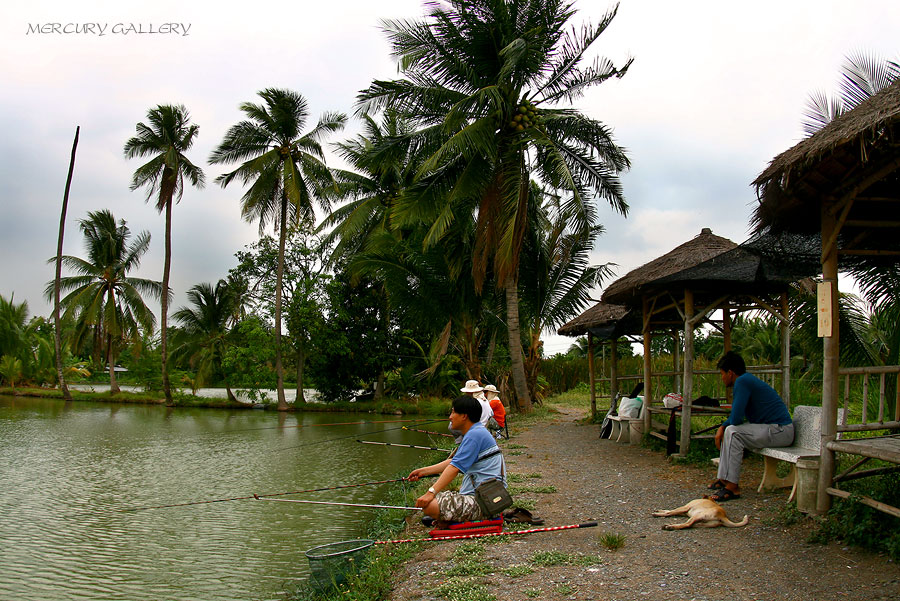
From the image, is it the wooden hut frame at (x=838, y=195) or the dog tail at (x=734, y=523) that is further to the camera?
the dog tail at (x=734, y=523)

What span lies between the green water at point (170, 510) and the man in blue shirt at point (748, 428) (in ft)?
12.1

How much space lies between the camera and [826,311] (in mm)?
5156

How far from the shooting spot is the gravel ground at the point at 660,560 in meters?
3.93

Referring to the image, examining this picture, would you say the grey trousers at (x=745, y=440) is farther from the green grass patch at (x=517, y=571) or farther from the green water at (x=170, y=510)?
the green water at (x=170, y=510)

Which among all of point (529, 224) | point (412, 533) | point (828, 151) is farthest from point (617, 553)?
point (529, 224)

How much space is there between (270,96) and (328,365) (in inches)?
417

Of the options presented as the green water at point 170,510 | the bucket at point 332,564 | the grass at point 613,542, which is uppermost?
the grass at point 613,542

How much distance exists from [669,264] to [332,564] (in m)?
6.53

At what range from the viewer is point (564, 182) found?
14.7m

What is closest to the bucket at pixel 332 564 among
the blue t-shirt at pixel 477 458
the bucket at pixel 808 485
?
the blue t-shirt at pixel 477 458

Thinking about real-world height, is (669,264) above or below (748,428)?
above

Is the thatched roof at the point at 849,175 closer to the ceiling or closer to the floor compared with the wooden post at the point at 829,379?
closer to the ceiling

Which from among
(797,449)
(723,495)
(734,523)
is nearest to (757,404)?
(797,449)

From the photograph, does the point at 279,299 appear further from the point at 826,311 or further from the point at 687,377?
the point at 826,311
